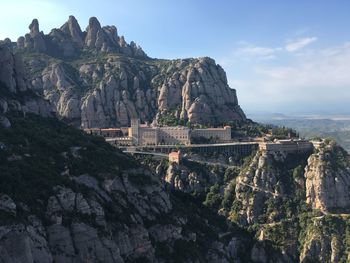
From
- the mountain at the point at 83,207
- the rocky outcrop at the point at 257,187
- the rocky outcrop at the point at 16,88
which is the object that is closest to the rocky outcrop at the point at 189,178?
the rocky outcrop at the point at 257,187

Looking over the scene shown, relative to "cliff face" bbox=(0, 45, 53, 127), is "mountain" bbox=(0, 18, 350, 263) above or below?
below

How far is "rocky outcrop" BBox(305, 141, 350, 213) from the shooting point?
Answer: 537 ft

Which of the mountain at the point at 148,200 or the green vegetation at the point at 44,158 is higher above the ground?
the green vegetation at the point at 44,158

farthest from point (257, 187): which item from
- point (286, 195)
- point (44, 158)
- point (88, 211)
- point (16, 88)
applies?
point (88, 211)

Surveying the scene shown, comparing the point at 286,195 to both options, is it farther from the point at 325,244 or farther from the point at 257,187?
the point at 325,244

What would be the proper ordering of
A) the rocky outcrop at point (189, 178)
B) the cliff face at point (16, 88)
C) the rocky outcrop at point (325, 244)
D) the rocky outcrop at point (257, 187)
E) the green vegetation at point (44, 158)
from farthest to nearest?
1. the rocky outcrop at point (189, 178)
2. the rocky outcrop at point (257, 187)
3. the rocky outcrop at point (325, 244)
4. the cliff face at point (16, 88)
5. the green vegetation at point (44, 158)

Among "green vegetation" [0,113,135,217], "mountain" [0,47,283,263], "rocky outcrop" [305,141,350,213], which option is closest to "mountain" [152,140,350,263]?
"rocky outcrop" [305,141,350,213]

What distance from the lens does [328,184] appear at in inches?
6531

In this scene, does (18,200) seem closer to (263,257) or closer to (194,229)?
(194,229)

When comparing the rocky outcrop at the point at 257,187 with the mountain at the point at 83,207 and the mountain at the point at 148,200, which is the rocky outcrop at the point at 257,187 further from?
the mountain at the point at 83,207

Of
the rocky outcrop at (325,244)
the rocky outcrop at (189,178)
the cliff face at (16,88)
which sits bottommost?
the rocky outcrop at (325,244)

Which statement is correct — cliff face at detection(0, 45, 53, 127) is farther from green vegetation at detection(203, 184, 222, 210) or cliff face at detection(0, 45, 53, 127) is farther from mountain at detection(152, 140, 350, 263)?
green vegetation at detection(203, 184, 222, 210)

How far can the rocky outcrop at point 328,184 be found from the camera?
163625 millimetres

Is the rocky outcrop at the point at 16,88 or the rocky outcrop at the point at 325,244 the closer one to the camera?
the rocky outcrop at the point at 16,88
